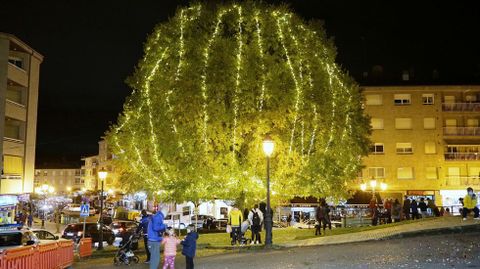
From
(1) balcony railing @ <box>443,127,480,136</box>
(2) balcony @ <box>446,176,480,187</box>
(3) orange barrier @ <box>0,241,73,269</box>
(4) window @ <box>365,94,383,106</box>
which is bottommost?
(3) orange barrier @ <box>0,241,73,269</box>

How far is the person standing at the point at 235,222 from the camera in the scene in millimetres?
21188

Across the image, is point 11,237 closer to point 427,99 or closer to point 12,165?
point 12,165

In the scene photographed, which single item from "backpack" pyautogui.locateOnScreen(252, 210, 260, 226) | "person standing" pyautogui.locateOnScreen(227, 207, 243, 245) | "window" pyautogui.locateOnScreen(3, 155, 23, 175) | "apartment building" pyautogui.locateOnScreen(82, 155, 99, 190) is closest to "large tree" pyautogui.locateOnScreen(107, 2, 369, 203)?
"person standing" pyautogui.locateOnScreen(227, 207, 243, 245)

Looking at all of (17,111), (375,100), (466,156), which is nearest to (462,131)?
(466,156)

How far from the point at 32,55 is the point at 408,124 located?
39.0 m

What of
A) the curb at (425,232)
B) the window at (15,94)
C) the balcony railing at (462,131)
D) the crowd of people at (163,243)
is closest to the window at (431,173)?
the balcony railing at (462,131)

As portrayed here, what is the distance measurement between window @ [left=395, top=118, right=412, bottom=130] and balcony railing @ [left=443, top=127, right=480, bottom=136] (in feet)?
12.3

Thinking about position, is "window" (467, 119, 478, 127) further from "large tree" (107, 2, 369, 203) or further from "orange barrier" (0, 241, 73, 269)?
"orange barrier" (0, 241, 73, 269)

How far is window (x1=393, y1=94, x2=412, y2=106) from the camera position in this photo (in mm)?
58125

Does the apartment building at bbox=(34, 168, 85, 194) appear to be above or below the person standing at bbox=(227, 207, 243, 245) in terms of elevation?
above

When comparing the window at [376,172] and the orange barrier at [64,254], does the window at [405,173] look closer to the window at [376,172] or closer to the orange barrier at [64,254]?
the window at [376,172]

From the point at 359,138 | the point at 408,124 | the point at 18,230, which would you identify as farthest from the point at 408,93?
the point at 18,230

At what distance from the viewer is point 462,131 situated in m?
57.4

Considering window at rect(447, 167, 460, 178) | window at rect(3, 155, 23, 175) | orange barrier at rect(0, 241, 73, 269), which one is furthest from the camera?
window at rect(447, 167, 460, 178)
